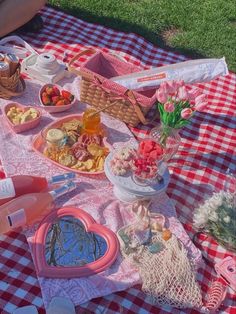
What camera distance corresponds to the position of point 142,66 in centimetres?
238

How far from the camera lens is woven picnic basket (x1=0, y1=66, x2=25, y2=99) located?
188cm

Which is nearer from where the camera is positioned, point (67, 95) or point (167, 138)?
point (167, 138)

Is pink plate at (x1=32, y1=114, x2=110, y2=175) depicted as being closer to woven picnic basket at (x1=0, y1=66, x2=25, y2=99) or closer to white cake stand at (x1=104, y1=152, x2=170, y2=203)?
white cake stand at (x1=104, y1=152, x2=170, y2=203)

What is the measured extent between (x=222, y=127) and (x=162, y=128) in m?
0.45

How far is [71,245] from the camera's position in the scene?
4.84 feet

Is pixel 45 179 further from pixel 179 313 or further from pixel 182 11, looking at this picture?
pixel 182 11

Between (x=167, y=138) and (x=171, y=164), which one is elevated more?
(x=167, y=138)

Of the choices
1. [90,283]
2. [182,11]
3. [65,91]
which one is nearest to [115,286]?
[90,283]

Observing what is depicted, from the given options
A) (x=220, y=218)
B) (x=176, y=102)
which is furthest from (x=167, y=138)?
(x=220, y=218)

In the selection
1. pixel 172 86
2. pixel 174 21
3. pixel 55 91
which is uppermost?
pixel 172 86

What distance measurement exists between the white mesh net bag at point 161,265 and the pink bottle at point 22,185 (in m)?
0.26

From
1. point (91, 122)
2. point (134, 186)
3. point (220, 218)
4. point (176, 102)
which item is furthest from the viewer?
point (91, 122)

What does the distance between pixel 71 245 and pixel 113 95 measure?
0.62 m

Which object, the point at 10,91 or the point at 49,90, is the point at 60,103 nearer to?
the point at 49,90
